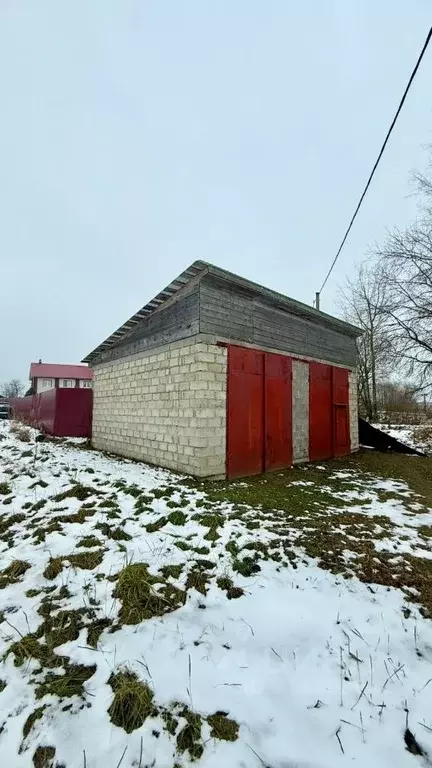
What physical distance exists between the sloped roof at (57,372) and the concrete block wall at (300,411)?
38.4m

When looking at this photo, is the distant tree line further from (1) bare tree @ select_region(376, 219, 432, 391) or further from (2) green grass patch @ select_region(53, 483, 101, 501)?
(2) green grass patch @ select_region(53, 483, 101, 501)

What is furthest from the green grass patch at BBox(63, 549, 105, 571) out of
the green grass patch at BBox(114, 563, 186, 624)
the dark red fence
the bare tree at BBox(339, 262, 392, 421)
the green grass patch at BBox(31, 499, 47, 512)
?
the bare tree at BBox(339, 262, 392, 421)

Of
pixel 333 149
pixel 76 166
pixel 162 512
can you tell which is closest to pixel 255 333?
pixel 162 512

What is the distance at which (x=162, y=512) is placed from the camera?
457 cm

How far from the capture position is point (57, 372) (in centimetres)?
4284

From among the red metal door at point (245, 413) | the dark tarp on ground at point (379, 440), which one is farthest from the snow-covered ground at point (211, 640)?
the dark tarp on ground at point (379, 440)

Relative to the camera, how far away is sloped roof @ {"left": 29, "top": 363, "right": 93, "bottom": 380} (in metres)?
42.3

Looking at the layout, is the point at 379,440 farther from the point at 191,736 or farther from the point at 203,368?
the point at 191,736

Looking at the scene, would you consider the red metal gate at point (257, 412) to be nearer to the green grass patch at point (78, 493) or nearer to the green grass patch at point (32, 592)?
the green grass patch at point (78, 493)

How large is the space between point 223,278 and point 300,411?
4105mm

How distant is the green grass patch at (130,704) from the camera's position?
5.62ft

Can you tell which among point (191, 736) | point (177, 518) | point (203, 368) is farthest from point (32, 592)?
point (203, 368)

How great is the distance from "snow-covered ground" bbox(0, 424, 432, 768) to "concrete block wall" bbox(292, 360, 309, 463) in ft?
13.1

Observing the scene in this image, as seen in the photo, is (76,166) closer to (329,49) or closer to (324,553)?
(329,49)
